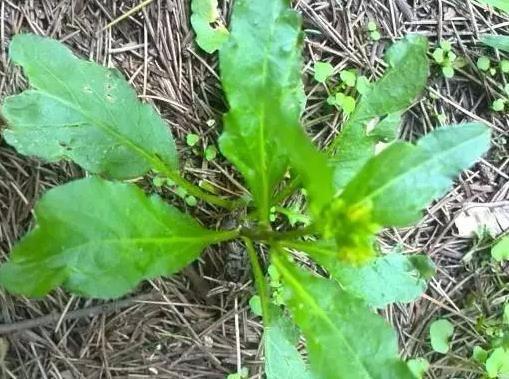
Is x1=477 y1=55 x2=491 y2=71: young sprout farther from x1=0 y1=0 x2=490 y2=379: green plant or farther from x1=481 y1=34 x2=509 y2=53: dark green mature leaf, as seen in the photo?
x1=0 y1=0 x2=490 y2=379: green plant

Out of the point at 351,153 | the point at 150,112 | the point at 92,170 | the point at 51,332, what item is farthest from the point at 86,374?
the point at 351,153

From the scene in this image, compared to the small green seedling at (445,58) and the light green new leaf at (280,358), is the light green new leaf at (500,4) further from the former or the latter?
the light green new leaf at (280,358)

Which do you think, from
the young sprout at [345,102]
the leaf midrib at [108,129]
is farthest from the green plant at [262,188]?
the young sprout at [345,102]

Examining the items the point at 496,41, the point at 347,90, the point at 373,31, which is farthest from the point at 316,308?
the point at 496,41

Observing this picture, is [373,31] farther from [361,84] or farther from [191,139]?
[191,139]

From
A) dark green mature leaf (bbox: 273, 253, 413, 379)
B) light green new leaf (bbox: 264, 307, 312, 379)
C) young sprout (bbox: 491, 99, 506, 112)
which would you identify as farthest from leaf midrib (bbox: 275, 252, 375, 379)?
young sprout (bbox: 491, 99, 506, 112)

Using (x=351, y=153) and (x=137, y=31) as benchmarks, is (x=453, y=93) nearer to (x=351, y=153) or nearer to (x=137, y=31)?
(x=351, y=153)
